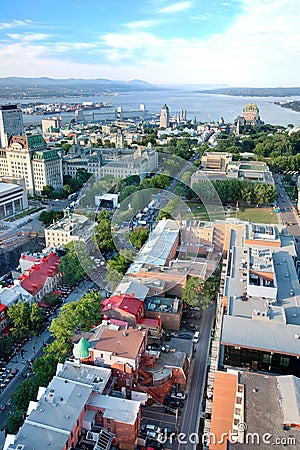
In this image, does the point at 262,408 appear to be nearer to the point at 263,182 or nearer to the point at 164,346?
the point at 164,346

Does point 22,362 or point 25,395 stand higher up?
point 25,395

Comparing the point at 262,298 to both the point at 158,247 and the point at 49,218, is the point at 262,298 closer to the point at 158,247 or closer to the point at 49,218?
the point at 158,247

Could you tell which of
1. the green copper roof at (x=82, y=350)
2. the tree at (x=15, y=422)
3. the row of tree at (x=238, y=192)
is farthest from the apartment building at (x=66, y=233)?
the row of tree at (x=238, y=192)

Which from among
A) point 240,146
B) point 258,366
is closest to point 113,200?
point 258,366

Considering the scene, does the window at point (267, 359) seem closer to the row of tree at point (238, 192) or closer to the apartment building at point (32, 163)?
the row of tree at point (238, 192)

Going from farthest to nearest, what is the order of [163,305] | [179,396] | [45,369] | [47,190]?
[47,190] < [163,305] < [179,396] < [45,369]

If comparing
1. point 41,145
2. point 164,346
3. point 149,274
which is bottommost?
point 164,346

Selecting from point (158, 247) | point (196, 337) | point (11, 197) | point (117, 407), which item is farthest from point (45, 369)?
point (11, 197)
